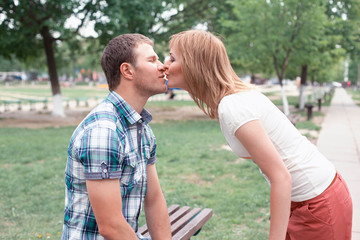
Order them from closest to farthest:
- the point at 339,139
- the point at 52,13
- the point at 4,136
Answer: the point at 339,139
the point at 4,136
the point at 52,13

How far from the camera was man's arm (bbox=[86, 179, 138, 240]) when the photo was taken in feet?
5.29

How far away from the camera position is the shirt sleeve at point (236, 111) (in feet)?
5.49

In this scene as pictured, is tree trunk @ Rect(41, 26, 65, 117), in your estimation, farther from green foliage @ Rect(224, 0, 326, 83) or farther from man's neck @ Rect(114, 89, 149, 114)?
man's neck @ Rect(114, 89, 149, 114)

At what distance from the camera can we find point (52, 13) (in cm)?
1452

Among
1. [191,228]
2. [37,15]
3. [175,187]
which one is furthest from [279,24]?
[191,228]

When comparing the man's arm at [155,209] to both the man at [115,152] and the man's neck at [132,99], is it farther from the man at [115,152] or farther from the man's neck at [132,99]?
the man's neck at [132,99]

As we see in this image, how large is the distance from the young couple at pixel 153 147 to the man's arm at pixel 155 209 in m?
0.15

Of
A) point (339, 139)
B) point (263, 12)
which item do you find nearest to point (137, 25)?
point (263, 12)

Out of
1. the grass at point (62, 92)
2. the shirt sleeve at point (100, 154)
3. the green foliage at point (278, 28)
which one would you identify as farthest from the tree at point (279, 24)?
the grass at point (62, 92)

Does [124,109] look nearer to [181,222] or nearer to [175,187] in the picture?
[181,222]

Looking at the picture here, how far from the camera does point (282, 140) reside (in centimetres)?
184

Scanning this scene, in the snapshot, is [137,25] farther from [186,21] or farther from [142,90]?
[142,90]

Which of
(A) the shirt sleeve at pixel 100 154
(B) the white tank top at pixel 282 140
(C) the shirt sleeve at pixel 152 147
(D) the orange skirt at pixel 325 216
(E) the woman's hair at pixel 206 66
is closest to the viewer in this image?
(A) the shirt sleeve at pixel 100 154

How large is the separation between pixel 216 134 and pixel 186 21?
810cm
